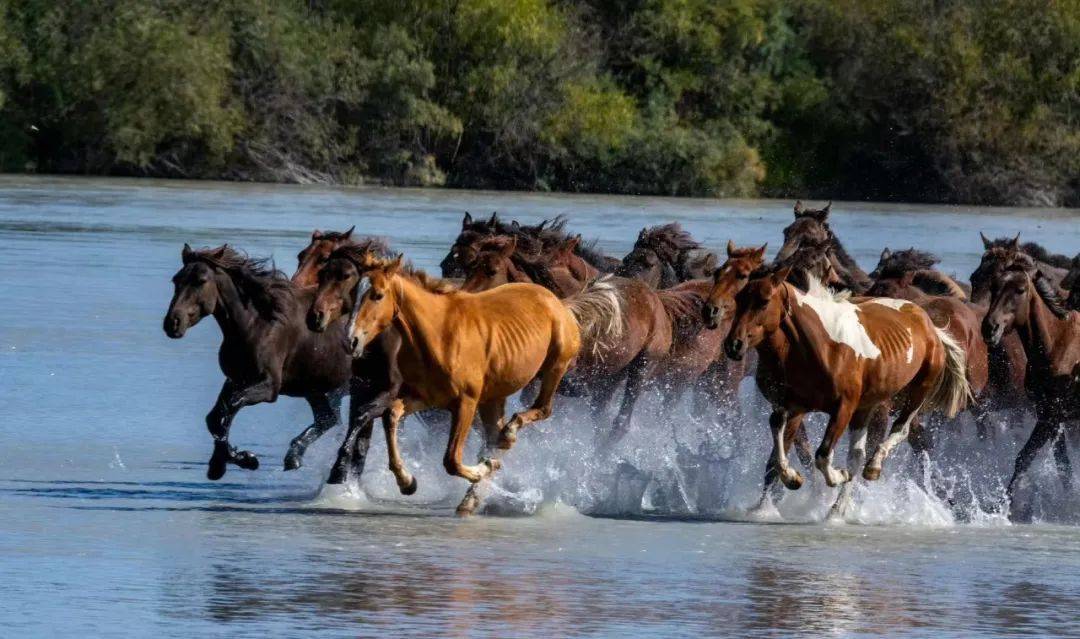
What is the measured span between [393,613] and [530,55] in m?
52.2

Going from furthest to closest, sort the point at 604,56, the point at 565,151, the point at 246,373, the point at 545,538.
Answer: the point at 604,56
the point at 565,151
the point at 246,373
the point at 545,538

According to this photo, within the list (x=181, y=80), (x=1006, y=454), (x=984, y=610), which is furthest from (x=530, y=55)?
(x=984, y=610)

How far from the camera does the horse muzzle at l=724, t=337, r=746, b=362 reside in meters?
10.9

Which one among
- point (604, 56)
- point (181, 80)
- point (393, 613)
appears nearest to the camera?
point (393, 613)

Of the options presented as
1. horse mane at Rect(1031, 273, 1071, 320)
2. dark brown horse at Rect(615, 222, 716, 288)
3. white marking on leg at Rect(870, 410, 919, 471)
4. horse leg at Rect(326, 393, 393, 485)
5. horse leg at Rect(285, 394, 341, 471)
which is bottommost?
horse leg at Rect(285, 394, 341, 471)

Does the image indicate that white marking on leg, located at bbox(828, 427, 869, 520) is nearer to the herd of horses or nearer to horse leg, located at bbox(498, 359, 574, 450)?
the herd of horses

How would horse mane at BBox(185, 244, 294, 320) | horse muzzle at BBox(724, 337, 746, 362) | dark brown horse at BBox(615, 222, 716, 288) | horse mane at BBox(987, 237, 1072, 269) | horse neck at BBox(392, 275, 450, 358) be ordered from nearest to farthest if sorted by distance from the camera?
horse muzzle at BBox(724, 337, 746, 362) → horse neck at BBox(392, 275, 450, 358) → horse mane at BBox(185, 244, 294, 320) → horse mane at BBox(987, 237, 1072, 269) → dark brown horse at BBox(615, 222, 716, 288)

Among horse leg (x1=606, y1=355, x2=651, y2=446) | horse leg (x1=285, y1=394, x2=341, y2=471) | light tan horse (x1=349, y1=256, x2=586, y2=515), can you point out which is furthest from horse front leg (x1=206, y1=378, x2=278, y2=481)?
horse leg (x1=606, y1=355, x2=651, y2=446)

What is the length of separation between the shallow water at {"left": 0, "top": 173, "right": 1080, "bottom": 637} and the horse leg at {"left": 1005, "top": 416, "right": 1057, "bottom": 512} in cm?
18

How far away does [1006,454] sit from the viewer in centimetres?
1367

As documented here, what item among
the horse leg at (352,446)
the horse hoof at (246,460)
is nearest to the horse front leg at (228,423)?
the horse hoof at (246,460)

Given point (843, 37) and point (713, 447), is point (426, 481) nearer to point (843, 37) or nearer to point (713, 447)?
point (713, 447)

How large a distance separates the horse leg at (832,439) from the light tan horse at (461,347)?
4.79 feet

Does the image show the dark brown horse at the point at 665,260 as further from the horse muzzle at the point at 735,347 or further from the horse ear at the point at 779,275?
the horse muzzle at the point at 735,347
